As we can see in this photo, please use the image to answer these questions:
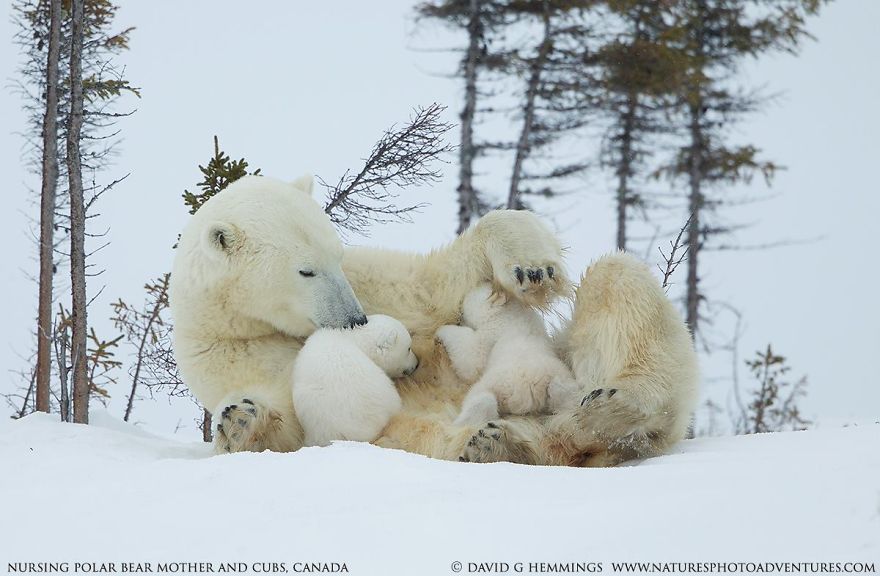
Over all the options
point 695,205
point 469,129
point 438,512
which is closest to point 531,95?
point 469,129

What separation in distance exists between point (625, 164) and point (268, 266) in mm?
11389

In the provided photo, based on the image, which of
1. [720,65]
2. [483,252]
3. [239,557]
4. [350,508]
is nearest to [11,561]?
[239,557]

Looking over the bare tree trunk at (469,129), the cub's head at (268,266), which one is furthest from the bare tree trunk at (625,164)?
the cub's head at (268,266)

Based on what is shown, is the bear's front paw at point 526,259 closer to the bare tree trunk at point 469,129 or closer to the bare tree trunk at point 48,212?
the bare tree trunk at point 48,212

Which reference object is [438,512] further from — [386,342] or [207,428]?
[207,428]

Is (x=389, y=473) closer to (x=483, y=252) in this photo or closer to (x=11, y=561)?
(x=11, y=561)

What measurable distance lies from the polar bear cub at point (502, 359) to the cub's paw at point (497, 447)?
0.80ft

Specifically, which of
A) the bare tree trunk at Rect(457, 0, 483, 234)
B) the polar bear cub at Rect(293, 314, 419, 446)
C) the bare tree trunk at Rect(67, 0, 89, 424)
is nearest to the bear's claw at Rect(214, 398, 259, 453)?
the polar bear cub at Rect(293, 314, 419, 446)

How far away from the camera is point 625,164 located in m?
14.2

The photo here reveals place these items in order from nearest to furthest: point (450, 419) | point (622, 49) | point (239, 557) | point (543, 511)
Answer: point (239, 557) < point (543, 511) < point (450, 419) < point (622, 49)

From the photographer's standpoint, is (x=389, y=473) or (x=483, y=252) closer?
(x=389, y=473)

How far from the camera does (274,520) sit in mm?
2121

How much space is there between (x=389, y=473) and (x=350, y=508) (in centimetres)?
30

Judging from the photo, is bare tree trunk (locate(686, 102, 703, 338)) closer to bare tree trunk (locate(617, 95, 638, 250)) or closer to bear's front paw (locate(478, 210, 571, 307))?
bare tree trunk (locate(617, 95, 638, 250))
